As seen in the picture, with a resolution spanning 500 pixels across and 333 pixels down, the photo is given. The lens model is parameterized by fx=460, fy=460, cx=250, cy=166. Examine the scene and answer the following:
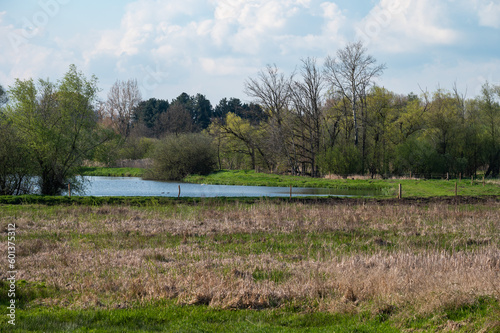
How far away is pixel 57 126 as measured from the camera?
31.7 meters

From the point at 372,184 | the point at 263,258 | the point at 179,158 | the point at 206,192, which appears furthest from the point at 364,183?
the point at 263,258

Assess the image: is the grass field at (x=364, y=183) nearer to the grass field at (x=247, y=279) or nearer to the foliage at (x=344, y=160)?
the foliage at (x=344, y=160)

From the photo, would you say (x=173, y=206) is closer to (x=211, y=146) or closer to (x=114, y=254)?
(x=114, y=254)

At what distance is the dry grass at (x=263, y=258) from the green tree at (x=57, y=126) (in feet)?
38.8

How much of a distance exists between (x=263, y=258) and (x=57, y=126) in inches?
966

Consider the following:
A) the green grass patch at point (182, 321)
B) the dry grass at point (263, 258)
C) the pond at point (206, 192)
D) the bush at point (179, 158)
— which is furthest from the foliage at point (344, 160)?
the green grass patch at point (182, 321)

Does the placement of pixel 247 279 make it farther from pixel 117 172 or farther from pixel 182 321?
pixel 117 172

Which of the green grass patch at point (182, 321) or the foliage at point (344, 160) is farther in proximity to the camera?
the foliage at point (344, 160)

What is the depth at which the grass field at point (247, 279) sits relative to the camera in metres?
7.41

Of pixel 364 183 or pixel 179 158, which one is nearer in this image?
pixel 364 183

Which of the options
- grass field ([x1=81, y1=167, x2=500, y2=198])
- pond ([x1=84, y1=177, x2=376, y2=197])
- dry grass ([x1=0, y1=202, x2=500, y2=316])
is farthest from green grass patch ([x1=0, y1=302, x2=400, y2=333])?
grass field ([x1=81, y1=167, x2=500, y2=198])

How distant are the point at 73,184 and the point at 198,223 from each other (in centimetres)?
1867

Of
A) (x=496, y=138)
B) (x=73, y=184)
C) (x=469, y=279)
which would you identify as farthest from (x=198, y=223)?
(x=496, y=138)

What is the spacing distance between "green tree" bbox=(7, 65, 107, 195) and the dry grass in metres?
11.8
